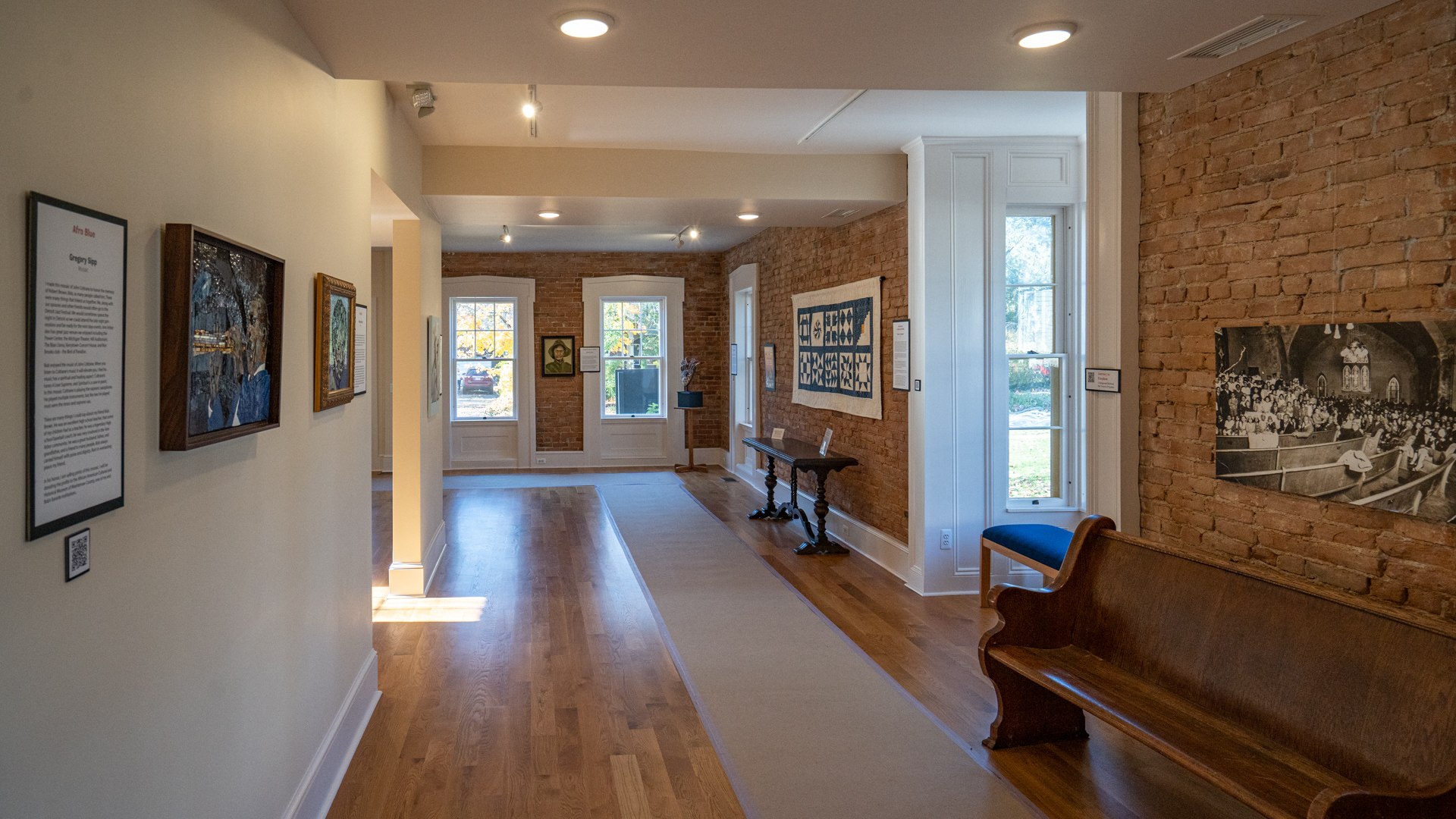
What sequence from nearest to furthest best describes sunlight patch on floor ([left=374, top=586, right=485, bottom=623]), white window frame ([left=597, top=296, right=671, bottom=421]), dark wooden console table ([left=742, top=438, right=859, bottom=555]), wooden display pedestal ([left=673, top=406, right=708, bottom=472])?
sunlight patch on floor ([left=374, top=586, right=485, bottom=623])
dark wooden console table ([left=742, top=438, right=859, bottom=555])
wooden display pedestal ([left=673, top=406, right=708, bottom=472])
white window frame ([left=597, top=296, right=671, bottom=421])


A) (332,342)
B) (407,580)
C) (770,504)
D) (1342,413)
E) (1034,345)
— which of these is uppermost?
(1034,345)

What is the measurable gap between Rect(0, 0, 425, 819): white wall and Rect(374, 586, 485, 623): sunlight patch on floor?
75.0 inches

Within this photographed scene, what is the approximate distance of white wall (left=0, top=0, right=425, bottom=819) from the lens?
1.29 metres

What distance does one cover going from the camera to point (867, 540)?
6590 mm

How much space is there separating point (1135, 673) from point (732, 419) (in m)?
8.02

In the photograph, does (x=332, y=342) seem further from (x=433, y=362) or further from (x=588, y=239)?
(x=588, y=239)

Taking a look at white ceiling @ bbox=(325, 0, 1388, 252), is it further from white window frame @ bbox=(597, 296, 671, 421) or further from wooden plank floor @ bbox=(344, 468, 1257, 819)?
white window frame @ bbox=(597, 296, 671, 421)

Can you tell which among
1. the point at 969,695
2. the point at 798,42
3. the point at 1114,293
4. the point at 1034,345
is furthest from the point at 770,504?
the point at 798,42

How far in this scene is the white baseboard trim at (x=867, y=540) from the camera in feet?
19.6

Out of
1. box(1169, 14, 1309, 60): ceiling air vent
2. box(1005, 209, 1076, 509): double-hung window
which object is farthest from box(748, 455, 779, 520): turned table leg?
box(1169, 14, 1309, 60): ceiling air vent

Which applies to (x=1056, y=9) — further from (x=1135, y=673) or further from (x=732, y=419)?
(x=732, y=419)

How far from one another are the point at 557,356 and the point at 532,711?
25.8 feet

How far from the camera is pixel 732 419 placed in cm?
1095

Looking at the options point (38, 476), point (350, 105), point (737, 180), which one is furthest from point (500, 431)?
point (38, 476)
